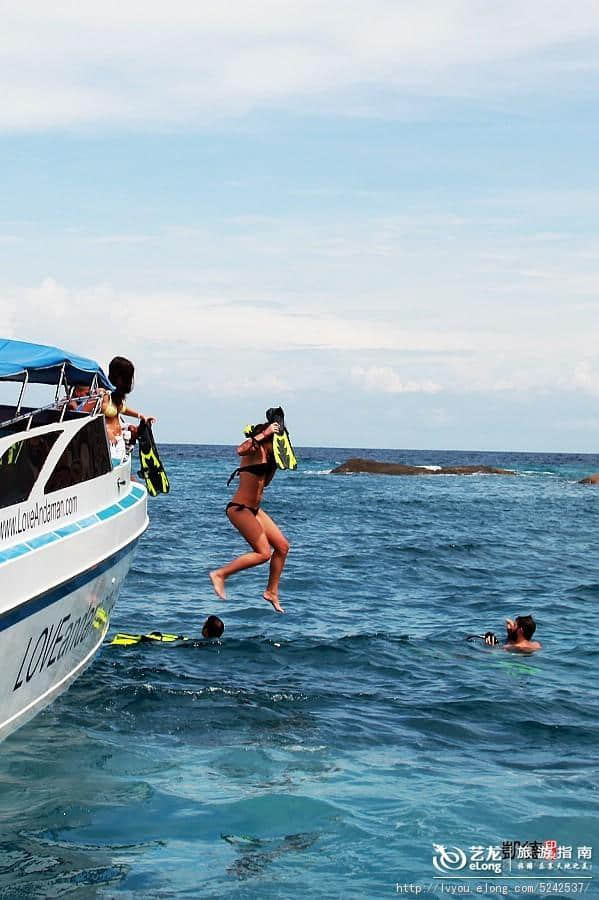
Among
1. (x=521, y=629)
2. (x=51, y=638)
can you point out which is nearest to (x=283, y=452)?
(x=51, y=638)

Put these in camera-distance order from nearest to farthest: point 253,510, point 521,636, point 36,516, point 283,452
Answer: point 36,516, point 283,452, point 253,510, point 521,636

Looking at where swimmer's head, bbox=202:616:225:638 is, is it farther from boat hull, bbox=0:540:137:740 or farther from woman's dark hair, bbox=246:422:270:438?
woman's dark hair, bbox=246:422:270:438

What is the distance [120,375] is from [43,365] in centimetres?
266

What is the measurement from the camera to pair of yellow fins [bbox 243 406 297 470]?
30.5 feet

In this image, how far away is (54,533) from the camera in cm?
824

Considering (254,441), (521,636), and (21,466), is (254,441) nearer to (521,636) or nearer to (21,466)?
(21,466)

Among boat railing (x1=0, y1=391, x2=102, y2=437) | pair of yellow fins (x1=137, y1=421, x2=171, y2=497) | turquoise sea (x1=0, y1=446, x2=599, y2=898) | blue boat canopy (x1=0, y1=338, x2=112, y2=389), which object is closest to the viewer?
turquoise sea (x1=0, y1=446, x2=599, y2=898)

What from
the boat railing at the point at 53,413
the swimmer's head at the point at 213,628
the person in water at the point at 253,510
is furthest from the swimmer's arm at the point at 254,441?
the swimmer's head at the point at 213,628

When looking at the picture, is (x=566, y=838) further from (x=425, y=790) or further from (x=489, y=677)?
(x=489, y=677)

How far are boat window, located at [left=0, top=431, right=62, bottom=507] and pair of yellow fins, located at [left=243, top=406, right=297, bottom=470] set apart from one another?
6.93 feet

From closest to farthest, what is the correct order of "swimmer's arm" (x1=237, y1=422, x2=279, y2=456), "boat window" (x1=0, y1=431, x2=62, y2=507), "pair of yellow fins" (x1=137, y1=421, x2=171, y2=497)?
"boat window" (x1=0, y1=431, x2=62, y2=507), "swimmer's arm" (x1=237, y1=422, x2=279, y2=456), "pair of yellow fins" (x1=137, y1=421, x2=171, y2=497)

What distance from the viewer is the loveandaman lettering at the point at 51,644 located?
7688mm

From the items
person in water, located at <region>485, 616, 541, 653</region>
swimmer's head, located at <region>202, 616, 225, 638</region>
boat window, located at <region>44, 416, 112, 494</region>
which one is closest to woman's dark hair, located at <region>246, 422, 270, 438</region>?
boat window, located at <region>44, 416, 112, 494</region>

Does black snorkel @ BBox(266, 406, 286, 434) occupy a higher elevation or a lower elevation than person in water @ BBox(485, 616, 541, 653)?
higher
